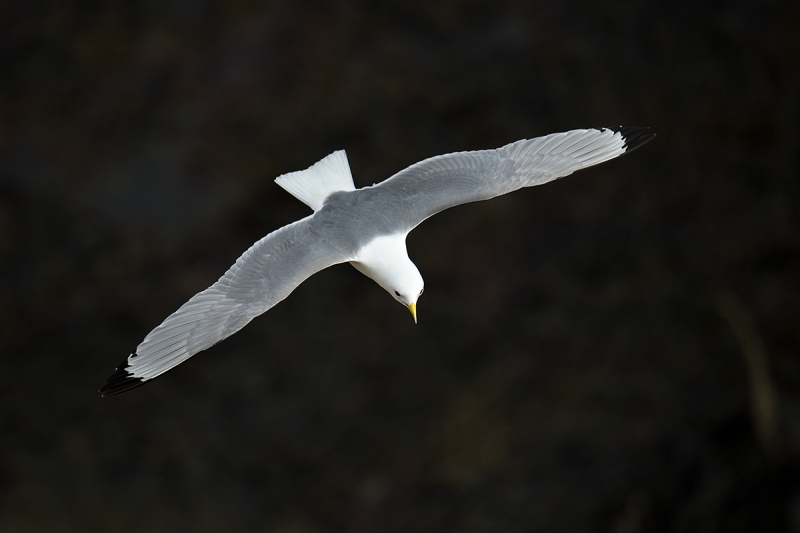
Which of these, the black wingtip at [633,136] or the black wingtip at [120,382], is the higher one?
the black wingtip at [633,136]

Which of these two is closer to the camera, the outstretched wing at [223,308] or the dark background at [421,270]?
the outstretched wing at [223,308]

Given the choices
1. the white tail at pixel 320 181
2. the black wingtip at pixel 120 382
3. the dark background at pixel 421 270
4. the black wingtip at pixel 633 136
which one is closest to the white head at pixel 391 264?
the white tail at pixel 320 181

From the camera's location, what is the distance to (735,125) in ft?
16.9

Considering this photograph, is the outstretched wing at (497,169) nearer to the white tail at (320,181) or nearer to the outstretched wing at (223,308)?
the white tail at (320,181)

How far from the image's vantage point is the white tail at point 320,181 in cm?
251

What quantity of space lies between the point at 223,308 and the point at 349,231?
379 millimetres

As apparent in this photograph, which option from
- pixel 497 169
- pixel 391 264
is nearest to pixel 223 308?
pixel 391 264

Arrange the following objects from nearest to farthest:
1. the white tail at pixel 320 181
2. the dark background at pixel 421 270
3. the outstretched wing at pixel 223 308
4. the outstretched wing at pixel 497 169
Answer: the outstretched wing at pixel 223 308, the outstretched wing at pixel 497 169, the white tail at pixel 320 181, the dark background at pixel 421 270

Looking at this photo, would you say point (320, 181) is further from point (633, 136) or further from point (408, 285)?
point (633, 136)

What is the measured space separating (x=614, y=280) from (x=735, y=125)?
1.14 meters

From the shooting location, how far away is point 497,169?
2475 millimetres

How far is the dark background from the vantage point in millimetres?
4648

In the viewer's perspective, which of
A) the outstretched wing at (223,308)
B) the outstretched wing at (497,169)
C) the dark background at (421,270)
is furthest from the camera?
the dark background at (421,270)

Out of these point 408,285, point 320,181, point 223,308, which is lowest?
point 408,285
